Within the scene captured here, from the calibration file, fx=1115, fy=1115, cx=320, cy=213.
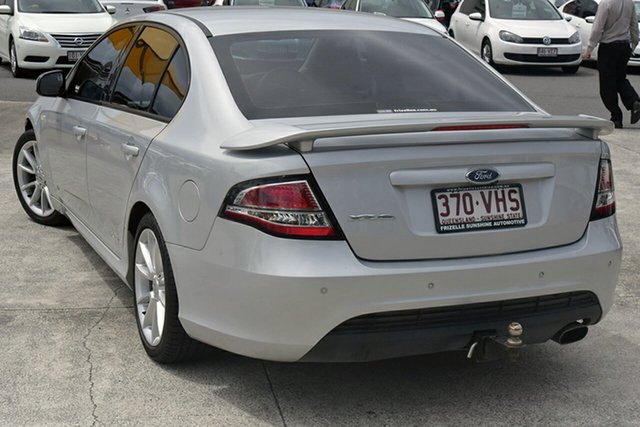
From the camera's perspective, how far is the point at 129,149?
498cm

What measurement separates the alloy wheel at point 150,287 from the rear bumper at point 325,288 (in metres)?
0.35

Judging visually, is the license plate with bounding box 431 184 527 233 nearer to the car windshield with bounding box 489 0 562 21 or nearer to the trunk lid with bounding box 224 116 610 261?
the trunk lid with bounding box 224 116 610 261

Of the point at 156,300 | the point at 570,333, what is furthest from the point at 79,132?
the point at 570,333

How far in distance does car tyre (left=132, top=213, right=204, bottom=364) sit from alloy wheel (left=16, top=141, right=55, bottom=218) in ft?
7.78

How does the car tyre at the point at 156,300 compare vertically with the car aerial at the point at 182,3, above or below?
above

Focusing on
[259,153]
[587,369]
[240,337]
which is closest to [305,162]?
[259,153]

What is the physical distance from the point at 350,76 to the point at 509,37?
15244 mm

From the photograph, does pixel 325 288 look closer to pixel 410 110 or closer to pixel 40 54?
pixel 410 110

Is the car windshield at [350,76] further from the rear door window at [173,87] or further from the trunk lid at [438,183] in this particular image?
the trunk lid at [438,183]

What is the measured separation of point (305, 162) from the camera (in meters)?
3.94

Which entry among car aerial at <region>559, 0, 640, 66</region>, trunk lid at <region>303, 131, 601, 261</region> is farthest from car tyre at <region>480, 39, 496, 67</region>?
trunk lid at <region>303, 131, 601, 261</region>

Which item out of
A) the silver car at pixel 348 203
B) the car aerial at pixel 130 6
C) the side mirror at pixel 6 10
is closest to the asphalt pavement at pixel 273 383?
the silver car at pixel 348 203

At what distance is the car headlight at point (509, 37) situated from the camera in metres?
19.4

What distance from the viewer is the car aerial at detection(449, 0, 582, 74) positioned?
19.4m
